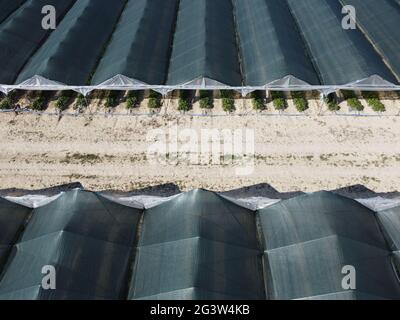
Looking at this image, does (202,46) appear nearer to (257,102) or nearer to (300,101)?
(257,102)

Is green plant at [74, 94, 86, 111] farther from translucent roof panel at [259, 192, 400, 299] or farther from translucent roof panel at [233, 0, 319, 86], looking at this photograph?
translucent roof panel at [259, 192, 400, 299]

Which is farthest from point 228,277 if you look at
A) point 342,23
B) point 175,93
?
point 342,23

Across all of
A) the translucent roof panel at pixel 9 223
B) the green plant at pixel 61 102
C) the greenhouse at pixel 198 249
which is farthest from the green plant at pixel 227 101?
the translucent roof panel at pixel 9 223

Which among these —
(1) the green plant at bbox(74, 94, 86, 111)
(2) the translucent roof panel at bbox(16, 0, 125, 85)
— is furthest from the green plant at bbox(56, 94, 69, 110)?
(2) the translucent roof panel at bbox(16, 0, 125, 85)

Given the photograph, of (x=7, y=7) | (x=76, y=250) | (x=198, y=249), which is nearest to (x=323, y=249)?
(x=198, y=249)

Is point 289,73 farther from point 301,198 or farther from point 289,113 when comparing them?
point 301,198

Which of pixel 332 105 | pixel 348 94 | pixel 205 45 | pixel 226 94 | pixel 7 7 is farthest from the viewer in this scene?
pixel 7 7

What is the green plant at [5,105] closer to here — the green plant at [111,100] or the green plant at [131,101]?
the green plant at [111,100]
